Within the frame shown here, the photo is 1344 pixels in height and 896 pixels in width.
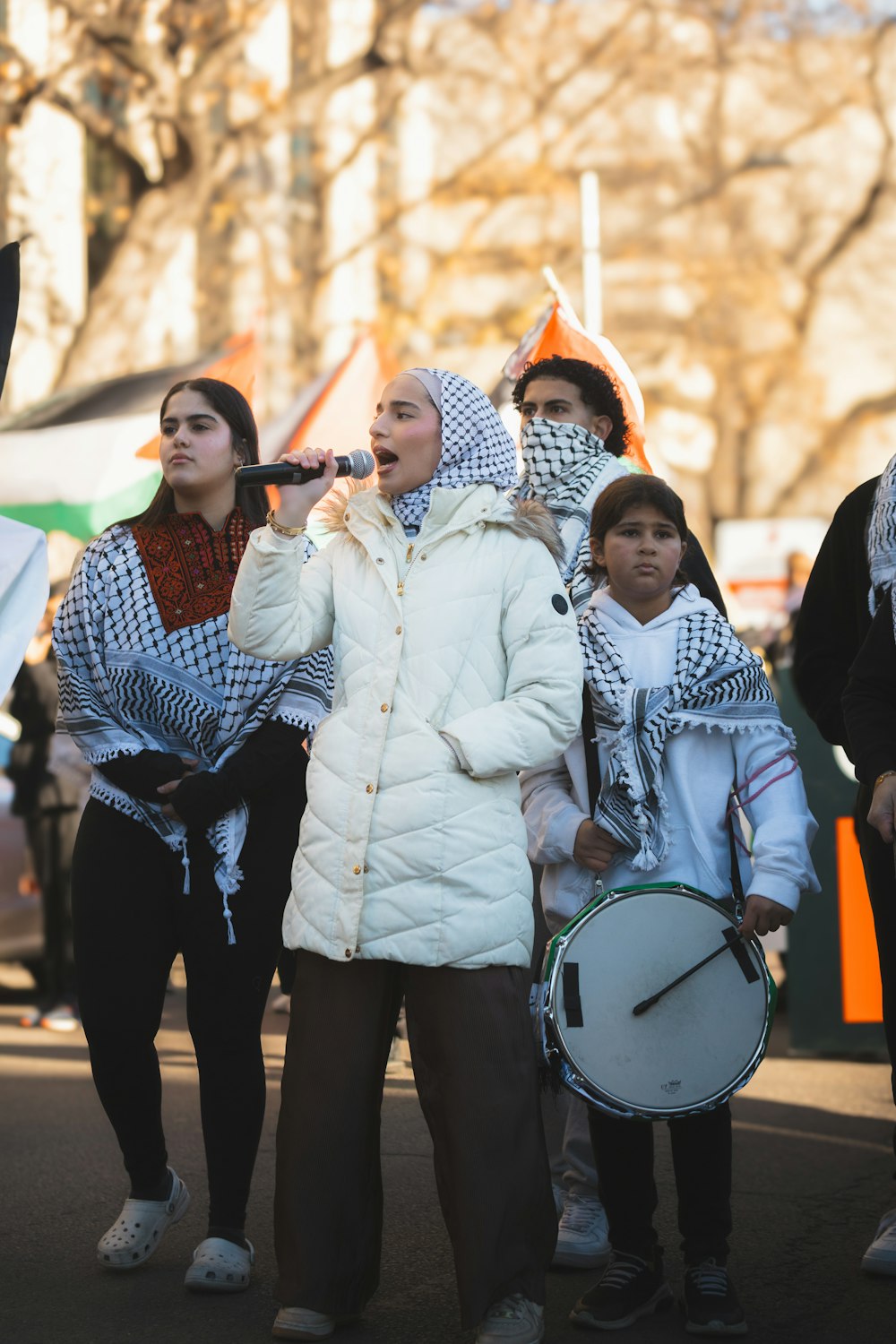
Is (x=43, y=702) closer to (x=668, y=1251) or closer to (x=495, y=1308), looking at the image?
(x=668, y=1251)

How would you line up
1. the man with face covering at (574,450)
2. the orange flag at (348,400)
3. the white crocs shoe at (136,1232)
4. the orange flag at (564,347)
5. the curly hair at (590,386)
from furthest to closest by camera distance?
the orange flag at (348,400) → the orange flag at (564,347) → the curly hair at (590,386) → the man with face covering at (574,450) → the white crocs shoe at (136,1232)

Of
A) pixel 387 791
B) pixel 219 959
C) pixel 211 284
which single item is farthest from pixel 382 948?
pixel 211 284

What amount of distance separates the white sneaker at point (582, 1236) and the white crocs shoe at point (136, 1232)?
946 millimetres

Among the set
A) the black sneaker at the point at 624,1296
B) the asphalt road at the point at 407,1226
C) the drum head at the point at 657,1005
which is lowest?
the asphalt road at the point at 407,1226

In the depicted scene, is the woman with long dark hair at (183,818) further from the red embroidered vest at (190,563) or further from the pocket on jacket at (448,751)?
the pocket on jacket at (448,751)

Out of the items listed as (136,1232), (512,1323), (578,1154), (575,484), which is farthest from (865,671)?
(136,1232)

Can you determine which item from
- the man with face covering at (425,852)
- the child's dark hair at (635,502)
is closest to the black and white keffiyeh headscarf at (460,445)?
the man with face covering at (425,852)

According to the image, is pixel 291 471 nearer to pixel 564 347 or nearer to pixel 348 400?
pixel 564 347

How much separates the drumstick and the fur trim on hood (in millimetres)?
925

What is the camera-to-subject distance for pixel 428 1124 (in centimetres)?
404

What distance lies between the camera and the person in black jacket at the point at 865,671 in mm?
4402

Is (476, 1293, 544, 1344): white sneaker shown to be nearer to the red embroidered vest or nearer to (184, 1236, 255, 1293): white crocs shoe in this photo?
(184, 1236, 255, 1293): white crocs shoe

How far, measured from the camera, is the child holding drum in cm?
420

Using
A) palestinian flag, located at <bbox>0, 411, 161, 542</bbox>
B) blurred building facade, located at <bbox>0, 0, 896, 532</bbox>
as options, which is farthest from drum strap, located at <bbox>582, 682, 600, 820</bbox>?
blurred building facade, located at <bbox>0, 0, 896, 532</bbox>
